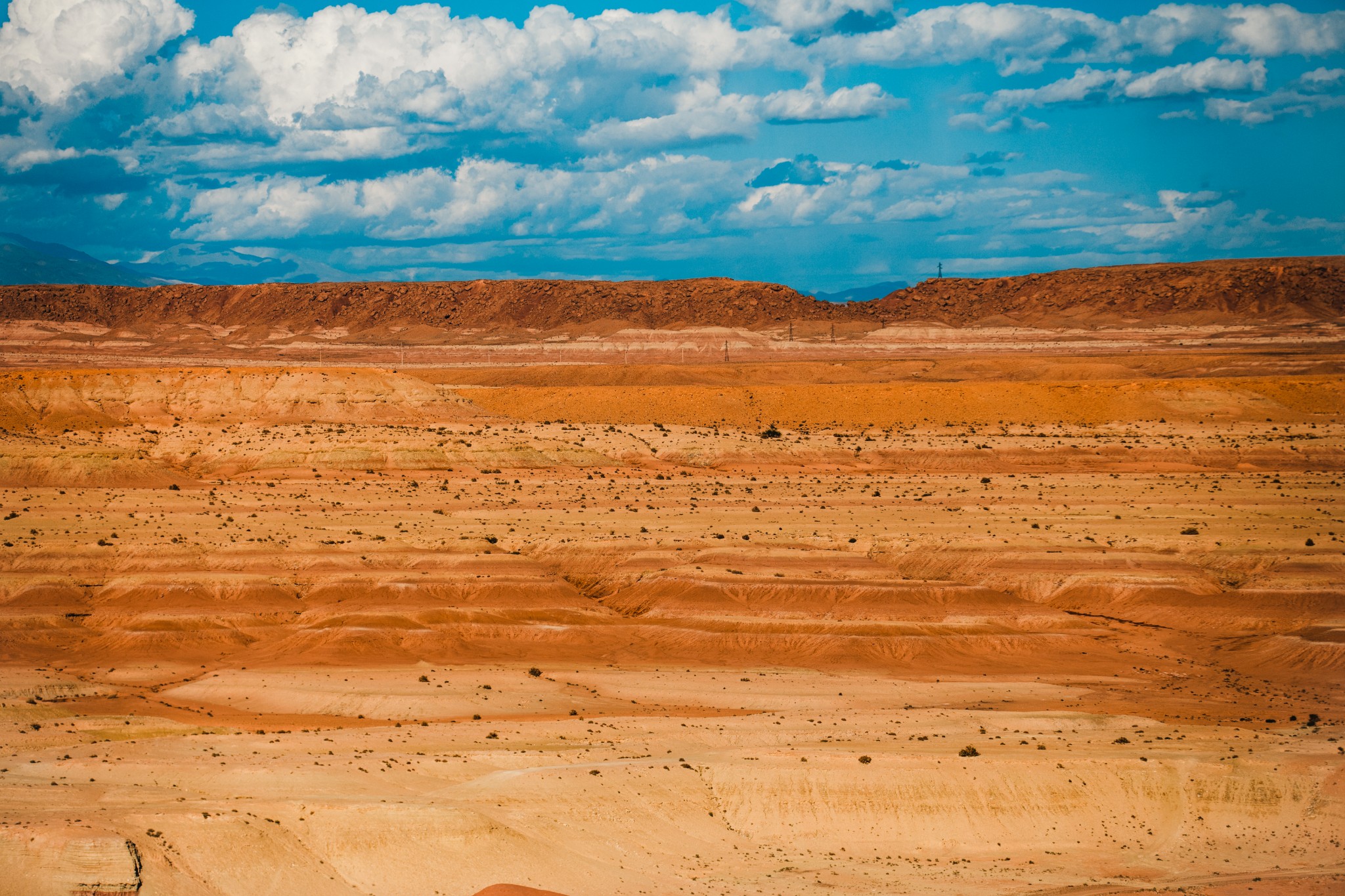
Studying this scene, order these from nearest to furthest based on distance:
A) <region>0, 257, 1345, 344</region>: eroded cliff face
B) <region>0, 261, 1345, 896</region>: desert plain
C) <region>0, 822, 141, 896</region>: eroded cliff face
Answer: <region>0, 822, 141, 896</region>: eroded cliff face < <region>0, 261, 1345, 896</region>: desert plain < <region>0, 257, 1345, 344</region>: eroded cliff face

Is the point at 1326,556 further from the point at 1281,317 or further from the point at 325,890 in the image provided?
the point at 1281,317

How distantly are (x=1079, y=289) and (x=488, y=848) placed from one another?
14853cm

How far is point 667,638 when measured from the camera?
134ft

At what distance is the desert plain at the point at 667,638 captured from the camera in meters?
23.8

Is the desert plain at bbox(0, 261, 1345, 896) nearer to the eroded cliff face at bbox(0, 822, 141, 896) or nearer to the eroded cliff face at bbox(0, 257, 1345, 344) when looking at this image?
the eroded cliff face at bbox(0, 822, 141, 896)

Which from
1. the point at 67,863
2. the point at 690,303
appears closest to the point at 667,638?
the point at 67,863

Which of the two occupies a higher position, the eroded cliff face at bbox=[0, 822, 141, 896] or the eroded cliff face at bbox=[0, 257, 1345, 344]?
the eroded cliff face at bbox=[0, 257, 1345, 344]

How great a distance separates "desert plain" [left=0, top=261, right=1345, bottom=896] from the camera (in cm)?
2383

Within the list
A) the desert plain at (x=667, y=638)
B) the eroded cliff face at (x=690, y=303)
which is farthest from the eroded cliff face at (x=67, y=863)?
the eroded cliff face at (x=690, y=303)

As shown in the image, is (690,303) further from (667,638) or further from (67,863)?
(67,863)

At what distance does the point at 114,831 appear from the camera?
20.9 metres

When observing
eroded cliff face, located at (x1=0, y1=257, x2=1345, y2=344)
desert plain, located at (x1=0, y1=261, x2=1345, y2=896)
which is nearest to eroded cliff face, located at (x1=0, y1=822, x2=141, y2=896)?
desert plain, located at (x1=0, y1=261, x2=1345, y2=896)

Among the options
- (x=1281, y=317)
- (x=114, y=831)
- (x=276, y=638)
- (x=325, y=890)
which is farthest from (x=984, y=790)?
(x=1281, y=317)

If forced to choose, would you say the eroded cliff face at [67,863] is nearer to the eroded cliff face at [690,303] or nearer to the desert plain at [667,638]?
the desert plain at [667,638]
